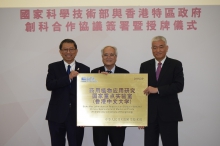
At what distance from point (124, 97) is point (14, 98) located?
166 centimetres

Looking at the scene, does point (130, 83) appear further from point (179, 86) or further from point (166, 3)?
point (166, 3)

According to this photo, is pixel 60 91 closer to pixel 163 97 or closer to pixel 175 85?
pixel 163 97

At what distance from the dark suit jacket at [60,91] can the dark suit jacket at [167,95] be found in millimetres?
770

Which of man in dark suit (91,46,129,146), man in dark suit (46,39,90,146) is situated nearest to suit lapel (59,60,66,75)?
man in dark suit (46,39,90,146)

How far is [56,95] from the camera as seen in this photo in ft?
8.64

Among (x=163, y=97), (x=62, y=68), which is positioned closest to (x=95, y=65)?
(x=62, y=68)

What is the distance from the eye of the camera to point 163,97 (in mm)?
2508

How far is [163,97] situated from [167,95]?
0.14ft

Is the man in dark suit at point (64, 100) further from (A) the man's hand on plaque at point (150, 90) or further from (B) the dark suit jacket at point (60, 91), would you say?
(A) the man's hand on plaque at point (150, 90)

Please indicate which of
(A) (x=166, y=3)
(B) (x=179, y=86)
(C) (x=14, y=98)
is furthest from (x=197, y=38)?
(C) (x=14, y=98)

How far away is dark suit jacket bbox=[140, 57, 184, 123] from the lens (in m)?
2.45

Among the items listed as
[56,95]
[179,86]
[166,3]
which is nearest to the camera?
[179,86]

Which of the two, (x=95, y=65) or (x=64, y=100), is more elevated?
(x=95, y=65)

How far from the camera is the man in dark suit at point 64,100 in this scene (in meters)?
2.55
